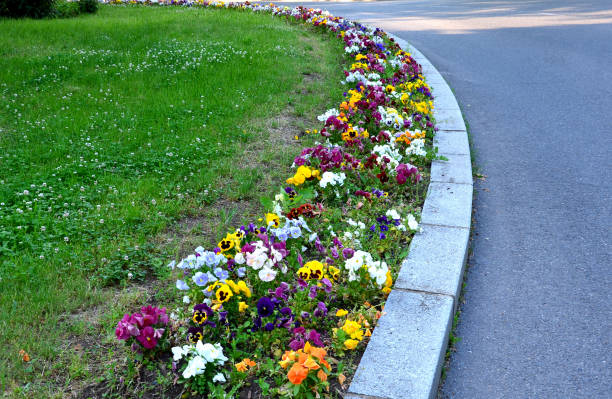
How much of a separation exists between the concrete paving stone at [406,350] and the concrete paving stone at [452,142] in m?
2.47

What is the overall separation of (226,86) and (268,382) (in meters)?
5.12

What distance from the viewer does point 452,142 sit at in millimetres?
5332

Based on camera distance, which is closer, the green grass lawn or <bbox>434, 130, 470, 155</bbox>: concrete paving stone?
the green grass lawn

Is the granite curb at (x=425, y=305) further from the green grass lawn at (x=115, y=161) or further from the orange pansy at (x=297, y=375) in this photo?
the green grass lawn at (x=115, y=161)

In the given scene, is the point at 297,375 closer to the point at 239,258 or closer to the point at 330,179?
the point at 239,258

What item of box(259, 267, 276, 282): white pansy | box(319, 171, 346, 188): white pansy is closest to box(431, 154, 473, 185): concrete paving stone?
box(319, 171, 346, 188): white pansy

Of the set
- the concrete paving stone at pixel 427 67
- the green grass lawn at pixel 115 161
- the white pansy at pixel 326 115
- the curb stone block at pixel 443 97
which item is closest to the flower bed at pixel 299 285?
the green grass lawn at pixel 115 161

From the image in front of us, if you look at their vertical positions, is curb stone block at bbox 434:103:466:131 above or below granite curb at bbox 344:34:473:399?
above

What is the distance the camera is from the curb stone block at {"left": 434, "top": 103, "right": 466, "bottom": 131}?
5.78 m

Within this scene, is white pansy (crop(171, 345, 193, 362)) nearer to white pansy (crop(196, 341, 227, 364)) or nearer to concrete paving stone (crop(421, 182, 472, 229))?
white pansy (crop(196, 341, 227, 364))

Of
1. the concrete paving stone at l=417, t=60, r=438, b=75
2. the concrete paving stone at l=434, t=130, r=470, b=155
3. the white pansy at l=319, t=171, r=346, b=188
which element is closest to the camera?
the white pansy at l=319, t=171, r=346, b=188

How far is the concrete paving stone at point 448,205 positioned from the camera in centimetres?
378

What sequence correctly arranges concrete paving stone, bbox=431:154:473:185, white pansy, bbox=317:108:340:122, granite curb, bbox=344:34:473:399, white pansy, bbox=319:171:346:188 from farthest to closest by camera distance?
white pansy, bbox=317:108:340:122, concrete paving stone, bbox=431:154:473:185, white pansy, bbox=319:171:346:188, granite curb, bbox=344:34:473:399

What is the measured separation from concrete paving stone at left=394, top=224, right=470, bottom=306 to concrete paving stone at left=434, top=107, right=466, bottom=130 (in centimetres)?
237
